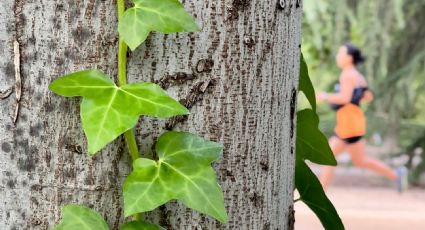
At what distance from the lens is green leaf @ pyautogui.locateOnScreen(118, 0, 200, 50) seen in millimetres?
708

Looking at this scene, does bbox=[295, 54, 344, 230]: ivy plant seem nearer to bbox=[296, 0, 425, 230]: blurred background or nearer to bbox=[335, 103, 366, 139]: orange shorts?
bbox=[296, 0, 425, 230]: blurred background

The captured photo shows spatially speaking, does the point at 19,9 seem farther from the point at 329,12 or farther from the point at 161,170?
the point at 329,12

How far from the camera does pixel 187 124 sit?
2.50ft

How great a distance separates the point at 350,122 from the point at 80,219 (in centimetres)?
611

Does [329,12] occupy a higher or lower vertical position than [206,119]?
higher

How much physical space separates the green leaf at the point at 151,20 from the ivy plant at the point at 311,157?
35 cm

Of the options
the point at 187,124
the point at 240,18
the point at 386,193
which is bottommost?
the point at 386,193

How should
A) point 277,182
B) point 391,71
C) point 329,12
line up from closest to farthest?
1. point 277,182
2. point 329,12
3. point 391,71

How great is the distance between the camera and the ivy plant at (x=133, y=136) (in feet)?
2.25

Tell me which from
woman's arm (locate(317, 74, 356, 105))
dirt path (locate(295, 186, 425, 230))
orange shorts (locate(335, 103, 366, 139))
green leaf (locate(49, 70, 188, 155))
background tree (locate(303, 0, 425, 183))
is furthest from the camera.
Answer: background tree (locate(303, 0, 425, 183))

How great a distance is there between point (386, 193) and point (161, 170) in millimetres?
7918

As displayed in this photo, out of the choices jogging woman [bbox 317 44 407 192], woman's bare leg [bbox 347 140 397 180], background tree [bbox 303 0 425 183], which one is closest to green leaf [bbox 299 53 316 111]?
background tree [bbox 303 0 425 183]

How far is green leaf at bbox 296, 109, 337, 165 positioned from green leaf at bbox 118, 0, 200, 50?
1.33ft

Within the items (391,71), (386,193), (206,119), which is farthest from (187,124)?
(386,193)
